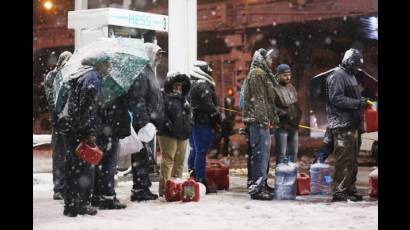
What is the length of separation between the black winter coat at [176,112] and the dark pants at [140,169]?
38cm

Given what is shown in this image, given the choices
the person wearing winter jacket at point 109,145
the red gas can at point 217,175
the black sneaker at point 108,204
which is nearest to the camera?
the person wearing winter jacket at point 109,145

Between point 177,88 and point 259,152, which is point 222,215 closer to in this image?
point 259,152

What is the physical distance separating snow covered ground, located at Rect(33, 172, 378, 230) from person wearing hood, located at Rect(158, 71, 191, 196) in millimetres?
502

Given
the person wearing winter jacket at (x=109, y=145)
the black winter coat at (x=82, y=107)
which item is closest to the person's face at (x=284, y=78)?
the person wearing winter jacket at (x=109, y=145)

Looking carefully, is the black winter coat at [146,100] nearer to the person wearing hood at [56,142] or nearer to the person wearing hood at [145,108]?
the person wearing hood at [145,108]

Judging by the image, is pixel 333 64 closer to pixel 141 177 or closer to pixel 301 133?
pixel 301 133

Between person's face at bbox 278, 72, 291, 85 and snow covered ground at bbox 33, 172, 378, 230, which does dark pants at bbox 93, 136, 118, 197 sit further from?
person's face at bbox 278, 72, 291, 85

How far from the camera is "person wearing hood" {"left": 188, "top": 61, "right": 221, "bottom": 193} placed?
884 centimetres

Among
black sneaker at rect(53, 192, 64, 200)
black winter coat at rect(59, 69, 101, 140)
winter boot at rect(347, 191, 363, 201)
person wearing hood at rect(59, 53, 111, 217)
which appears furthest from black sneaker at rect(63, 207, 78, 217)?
winter boot at rect(347, 191, 363, 201)

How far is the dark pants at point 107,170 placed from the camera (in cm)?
764

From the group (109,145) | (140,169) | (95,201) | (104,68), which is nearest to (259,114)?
(140,169)

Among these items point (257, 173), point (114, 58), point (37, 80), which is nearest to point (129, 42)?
point (114, 58)

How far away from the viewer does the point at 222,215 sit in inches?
287

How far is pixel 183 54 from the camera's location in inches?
434
